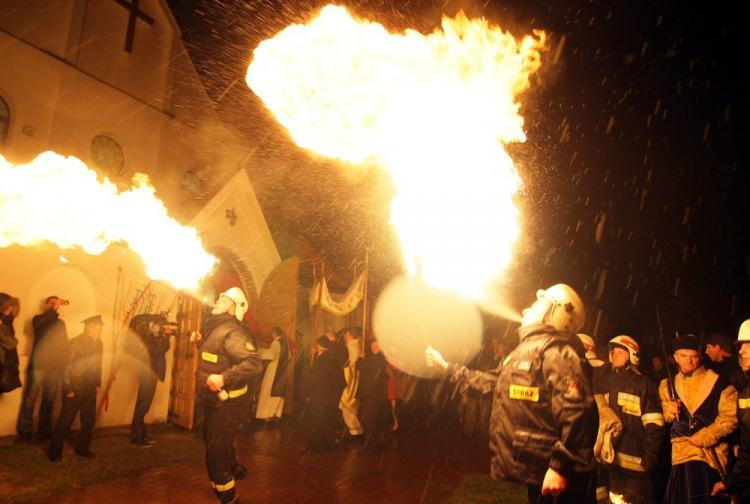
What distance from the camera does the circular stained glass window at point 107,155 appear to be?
9.95m

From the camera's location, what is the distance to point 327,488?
676cm

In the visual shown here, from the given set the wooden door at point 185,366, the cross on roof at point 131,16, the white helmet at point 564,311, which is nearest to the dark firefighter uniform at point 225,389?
the white helmet at point 564,311

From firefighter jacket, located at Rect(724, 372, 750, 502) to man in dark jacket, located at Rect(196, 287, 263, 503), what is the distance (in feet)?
16.1

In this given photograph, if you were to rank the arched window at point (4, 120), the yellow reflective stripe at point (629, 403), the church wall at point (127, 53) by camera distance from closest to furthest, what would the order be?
the yellow reflective stripe at point (629, 403)
the arched window at point (4, 120)
the church wall at point (127, 53)

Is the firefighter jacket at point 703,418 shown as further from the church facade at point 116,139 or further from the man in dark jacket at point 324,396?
the church facade at point 116,139

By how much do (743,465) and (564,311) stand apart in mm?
2111

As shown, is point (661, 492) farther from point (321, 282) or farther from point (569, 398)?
point (321, 282)

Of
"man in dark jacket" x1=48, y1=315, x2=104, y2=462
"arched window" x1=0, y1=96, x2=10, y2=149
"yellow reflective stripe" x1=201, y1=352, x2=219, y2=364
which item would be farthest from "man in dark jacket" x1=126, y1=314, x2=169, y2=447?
"arched window" x1=0, y1=96, x2=10, y2=149

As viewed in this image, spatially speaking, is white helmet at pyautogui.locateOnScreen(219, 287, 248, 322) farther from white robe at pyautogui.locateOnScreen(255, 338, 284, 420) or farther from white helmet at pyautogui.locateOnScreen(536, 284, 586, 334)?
white robe at pyautogui.locateOnScreen(255, 338, 284, 420)

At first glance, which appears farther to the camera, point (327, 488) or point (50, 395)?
point (50, 395)

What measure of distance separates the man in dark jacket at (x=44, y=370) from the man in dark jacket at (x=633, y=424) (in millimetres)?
8700

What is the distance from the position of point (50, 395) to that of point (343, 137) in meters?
6.82

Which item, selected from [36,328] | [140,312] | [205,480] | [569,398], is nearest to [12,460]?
[36,328]

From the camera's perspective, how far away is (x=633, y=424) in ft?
16.3
